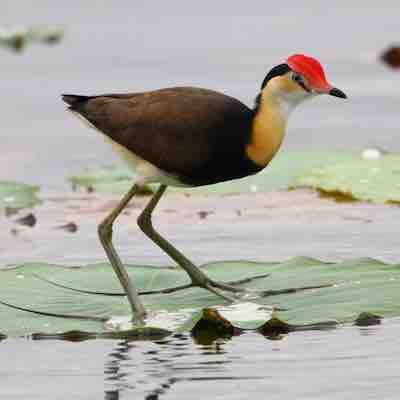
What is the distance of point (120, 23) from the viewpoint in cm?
1714

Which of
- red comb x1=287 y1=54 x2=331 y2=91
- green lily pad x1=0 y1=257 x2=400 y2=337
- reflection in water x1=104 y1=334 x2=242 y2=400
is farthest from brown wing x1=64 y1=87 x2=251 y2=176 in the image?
reflection in water x1=104 y1=334 x2=242 y2=400

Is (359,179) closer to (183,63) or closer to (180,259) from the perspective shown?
(180,259)

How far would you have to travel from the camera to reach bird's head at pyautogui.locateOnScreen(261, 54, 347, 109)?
26.6ft

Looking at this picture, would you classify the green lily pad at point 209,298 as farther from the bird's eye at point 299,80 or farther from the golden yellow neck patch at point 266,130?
the bird's eye at point 299,80

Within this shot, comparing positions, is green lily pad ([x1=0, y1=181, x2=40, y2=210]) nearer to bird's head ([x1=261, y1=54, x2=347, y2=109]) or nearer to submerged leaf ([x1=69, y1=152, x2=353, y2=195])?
submerged leaf ([x1=69, y1=152, x2=353, y2=195])

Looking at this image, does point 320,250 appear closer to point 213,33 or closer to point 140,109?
point 140,109

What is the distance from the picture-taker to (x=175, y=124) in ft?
27.2

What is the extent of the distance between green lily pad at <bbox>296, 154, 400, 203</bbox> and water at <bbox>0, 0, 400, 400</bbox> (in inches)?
30.0

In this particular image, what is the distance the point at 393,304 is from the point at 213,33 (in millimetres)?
9122

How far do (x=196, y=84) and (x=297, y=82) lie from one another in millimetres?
6040

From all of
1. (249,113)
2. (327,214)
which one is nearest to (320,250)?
(327,214)

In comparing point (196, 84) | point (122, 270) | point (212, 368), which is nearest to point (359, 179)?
point (122, 270)

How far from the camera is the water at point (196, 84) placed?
7129 millimetres

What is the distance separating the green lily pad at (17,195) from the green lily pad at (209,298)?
1931mm
